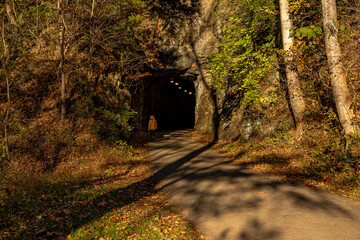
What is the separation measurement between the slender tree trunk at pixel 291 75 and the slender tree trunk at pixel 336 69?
2604mm

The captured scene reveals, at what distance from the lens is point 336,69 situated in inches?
279

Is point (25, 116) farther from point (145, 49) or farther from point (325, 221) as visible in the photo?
point (325, 221)

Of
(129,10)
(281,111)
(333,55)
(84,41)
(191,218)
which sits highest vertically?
(129,10)

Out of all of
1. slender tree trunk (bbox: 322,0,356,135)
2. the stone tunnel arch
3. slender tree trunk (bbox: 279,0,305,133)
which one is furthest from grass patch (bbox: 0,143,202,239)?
the stone tunnel arch

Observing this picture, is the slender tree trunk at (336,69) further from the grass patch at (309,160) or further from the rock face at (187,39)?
the rock face at (187,39)

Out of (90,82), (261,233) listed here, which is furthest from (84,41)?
(261,233)

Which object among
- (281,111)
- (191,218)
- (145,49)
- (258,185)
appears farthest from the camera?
(145,49)

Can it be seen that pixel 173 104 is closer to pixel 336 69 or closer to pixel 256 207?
pixel 336 69

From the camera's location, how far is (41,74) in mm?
13258

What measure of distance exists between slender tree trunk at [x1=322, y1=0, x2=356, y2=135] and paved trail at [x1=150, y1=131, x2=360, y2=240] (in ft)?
8.97

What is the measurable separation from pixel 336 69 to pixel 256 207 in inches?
208

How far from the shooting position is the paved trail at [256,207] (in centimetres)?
421

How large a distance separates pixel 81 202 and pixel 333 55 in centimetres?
901

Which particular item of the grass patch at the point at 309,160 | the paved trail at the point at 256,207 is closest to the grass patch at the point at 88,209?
the paved trail at the point at 256,207
